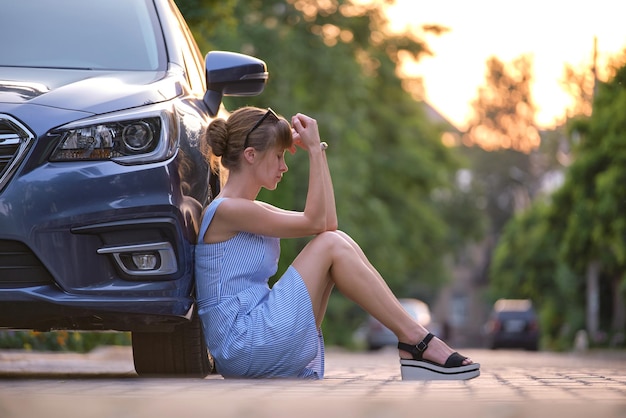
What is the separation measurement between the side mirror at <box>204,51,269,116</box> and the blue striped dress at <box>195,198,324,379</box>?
2.30ft

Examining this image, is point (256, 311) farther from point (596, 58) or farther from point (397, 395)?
point (596, 58)

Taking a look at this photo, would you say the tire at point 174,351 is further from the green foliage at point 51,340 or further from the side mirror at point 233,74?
the green foliage at point 51,340

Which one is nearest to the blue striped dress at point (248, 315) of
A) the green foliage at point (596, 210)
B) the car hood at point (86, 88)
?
the car hood at point (86, 88)

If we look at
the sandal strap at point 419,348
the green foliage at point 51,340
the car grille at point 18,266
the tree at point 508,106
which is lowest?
the green foliage at point 51,340

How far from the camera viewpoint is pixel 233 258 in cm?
568

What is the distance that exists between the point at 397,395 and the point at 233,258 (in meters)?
1.50

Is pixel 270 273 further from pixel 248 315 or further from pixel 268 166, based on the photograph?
pixel 268 166

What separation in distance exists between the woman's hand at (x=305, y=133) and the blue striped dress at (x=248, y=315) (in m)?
0.49

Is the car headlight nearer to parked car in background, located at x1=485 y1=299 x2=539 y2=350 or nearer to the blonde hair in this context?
the blonde hair

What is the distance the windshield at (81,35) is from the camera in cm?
605

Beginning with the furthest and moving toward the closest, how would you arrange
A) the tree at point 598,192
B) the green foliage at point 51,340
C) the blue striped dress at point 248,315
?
the tree at point 598,192 < the green foliage at point 51,340 < the blue striped dress at point 248,315

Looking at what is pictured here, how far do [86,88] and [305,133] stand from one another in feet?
3.30

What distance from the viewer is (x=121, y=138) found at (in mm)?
5449

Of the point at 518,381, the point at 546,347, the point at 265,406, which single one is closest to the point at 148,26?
the point at 518,381
